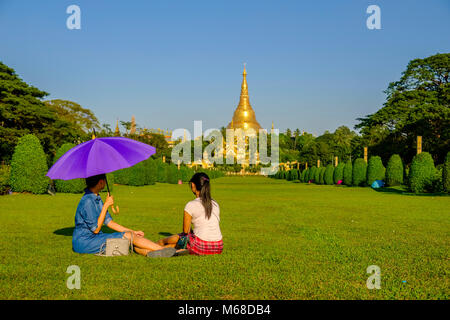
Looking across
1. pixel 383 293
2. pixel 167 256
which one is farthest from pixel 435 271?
pixel 167 256

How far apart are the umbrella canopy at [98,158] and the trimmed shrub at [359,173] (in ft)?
97.1

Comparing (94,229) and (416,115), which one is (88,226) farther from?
(416,115)

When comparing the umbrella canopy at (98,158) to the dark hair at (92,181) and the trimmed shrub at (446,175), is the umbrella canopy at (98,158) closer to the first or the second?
the dark hair at (92,181)

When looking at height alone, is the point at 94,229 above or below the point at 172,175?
above

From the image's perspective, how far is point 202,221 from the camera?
234 inches

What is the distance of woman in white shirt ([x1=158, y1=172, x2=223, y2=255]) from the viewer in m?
5.92

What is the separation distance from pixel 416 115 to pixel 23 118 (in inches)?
1370

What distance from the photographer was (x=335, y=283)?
15.5 ft

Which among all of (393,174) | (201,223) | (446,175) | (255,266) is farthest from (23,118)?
(255,266)

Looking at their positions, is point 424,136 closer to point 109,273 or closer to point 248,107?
point 109,273

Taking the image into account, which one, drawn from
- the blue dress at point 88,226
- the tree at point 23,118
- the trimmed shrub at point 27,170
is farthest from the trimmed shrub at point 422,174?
the tree at point 23,118

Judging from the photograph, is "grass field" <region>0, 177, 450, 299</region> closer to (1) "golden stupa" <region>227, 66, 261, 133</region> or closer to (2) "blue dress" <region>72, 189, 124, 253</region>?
(2) "blue dress" <region>72, 189, 124, 253</region>

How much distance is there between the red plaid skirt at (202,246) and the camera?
20.2 ft

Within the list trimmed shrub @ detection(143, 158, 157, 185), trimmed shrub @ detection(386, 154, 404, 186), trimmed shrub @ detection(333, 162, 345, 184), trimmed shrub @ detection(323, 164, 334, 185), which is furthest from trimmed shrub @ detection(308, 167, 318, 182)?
trimmed shrub @ detection(143, 158, 157, 185)
